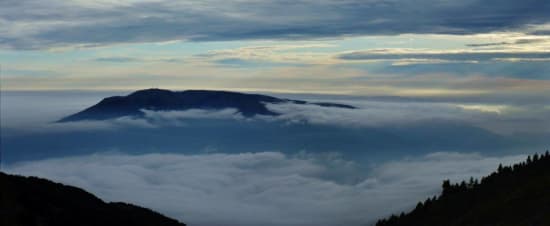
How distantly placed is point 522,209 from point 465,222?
835 inches

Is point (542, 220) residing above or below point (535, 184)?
below

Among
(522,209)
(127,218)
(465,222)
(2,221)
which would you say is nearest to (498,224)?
(522,209)

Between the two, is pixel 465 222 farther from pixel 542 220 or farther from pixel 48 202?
pixel 48 202

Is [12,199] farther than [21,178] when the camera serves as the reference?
No

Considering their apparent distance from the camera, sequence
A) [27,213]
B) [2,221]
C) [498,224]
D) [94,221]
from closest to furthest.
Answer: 1. [2,221]
2. [27,213]
3. [498,224]
4. [94,221]

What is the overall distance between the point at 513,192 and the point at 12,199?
11698cm

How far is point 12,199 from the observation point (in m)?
155

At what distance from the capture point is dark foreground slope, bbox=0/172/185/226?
486 feet

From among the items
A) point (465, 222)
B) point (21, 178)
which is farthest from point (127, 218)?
point (465, 222)

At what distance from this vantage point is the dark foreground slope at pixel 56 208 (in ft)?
486

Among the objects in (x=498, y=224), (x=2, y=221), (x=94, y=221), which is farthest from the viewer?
(x=94, y=221)

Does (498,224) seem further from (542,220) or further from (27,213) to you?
(27,213)

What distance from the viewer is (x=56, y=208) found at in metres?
166

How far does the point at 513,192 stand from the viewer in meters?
194
